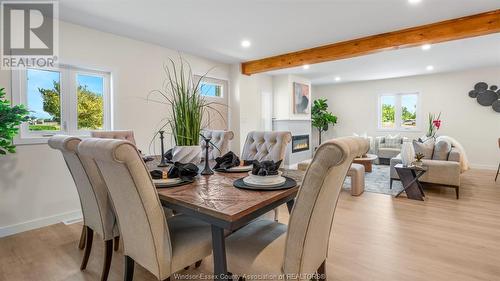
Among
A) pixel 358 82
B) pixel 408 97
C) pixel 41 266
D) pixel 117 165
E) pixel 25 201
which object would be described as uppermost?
pixel 358 82

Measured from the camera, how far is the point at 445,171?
372 centimetres

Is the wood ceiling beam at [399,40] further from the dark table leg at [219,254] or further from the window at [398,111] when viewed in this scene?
the window at [398,111]

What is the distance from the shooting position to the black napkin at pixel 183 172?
1685 millimetres

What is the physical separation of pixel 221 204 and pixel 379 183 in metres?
4.18

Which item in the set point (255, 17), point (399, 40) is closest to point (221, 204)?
point (255, 17)

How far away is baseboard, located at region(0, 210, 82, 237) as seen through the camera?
2663 mm

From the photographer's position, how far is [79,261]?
2113 millimetres

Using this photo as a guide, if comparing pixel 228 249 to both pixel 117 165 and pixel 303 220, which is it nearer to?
pixel 303 220

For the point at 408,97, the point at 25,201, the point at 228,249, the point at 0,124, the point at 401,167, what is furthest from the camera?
the point at 408,97

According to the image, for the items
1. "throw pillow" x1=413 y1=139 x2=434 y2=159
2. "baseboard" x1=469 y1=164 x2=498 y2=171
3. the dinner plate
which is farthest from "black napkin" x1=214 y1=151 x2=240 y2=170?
"baseboard" x1=469 y1=164 x2=498 y2=171

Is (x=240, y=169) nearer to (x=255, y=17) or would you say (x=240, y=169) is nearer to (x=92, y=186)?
(x=92, y=186)

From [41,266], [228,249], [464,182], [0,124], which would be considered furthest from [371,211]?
[0,124]

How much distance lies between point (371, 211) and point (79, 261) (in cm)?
311

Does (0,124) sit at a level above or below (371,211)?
above
